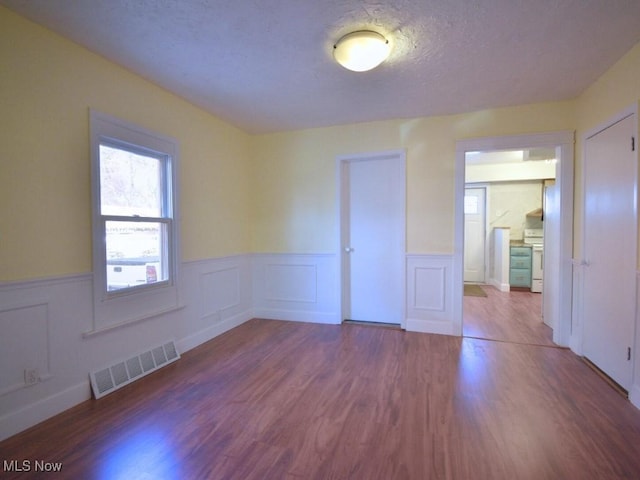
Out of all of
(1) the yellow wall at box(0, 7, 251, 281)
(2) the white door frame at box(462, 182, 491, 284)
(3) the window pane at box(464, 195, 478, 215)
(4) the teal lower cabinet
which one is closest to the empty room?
(1) the yellow wall at box(0, 7, 251, 281)

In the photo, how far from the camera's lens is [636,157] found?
213 cm

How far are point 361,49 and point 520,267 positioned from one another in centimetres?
560

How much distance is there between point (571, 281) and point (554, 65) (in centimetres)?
206

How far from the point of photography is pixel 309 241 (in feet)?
13.4

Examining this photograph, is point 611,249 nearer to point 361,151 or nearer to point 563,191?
point 563,191

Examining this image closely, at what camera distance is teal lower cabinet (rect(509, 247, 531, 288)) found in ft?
19.3

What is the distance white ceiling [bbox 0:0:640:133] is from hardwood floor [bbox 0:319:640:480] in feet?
8.24

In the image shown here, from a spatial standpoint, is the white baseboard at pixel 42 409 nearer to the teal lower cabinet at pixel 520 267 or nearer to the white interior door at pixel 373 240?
the white interior door at pixel 373 240

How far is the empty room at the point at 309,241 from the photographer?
1787mm

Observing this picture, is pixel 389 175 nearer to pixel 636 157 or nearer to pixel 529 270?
pixel 636 157

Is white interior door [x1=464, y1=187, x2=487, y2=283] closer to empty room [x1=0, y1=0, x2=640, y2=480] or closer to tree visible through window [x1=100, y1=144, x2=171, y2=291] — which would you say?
empty room [x1=0, y1=0, x2=640, y2=480]

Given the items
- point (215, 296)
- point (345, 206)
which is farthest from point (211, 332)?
point (345, 206)

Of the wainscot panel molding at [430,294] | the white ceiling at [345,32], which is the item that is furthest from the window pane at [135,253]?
the wainscot panel molding at [430,294]

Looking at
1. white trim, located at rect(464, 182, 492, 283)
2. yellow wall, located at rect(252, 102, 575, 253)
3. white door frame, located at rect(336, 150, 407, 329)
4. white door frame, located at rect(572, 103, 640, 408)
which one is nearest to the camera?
white door frame, located at rect(572, 103, 640, 408)
